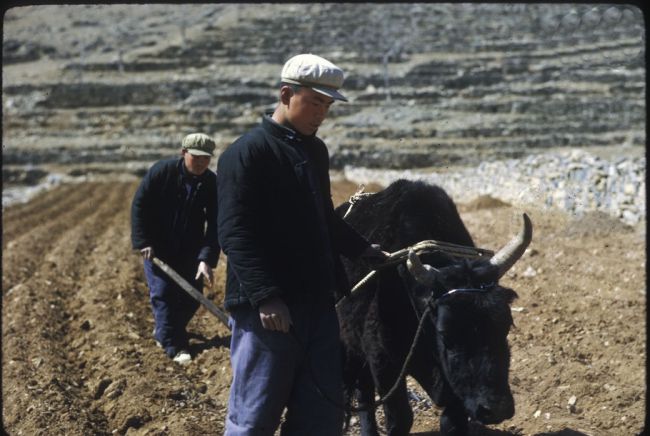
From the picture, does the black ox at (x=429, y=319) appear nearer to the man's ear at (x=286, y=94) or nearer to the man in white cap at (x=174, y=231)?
the man's ear at (x=286, y=94)

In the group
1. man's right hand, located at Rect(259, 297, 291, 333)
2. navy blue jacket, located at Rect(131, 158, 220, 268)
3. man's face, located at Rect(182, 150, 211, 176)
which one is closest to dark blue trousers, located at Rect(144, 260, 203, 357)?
navy blue jacket, located at Rect(131, 158, 220, 268)

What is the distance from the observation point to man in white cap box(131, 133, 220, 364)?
711cm

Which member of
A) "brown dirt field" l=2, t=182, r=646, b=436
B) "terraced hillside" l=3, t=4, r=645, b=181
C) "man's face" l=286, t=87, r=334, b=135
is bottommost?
"terraced hillside" l=3, t=4, r=645, b=181

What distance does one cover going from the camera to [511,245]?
13.4 feet

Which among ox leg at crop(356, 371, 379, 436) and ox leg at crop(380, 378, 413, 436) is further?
ox leg at crop(356, 371, 379, 436)

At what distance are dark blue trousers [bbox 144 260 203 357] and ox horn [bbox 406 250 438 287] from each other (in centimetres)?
379

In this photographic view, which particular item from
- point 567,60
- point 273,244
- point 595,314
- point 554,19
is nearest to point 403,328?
point 273,244

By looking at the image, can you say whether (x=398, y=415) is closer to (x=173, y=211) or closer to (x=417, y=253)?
(x=417, y=253)

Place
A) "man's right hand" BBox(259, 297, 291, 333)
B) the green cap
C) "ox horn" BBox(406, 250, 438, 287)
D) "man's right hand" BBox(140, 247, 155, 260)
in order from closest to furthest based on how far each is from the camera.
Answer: "man's right hand" BBox(259, 297, 291, 333) < "ox horn" BBox(406, 250, 438, 287) < the green cap < "man's right hand" BBox(140, 247, 155, 260)

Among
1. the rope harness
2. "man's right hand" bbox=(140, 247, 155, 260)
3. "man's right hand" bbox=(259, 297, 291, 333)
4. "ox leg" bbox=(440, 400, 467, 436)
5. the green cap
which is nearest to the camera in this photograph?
"man's right hand" bbox=(259, 297, 291, 333)

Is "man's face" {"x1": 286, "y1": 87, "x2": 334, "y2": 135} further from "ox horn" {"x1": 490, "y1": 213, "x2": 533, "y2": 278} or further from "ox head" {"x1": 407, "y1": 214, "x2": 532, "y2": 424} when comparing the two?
"ox horn" {"x1": 490, "y1": 213, "x2": 533, "y2": 278}

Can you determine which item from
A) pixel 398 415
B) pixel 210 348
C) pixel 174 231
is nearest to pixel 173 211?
pixel 174 231

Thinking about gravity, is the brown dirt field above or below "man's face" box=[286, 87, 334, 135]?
below

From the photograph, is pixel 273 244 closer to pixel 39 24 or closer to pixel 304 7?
pixel 304 7
